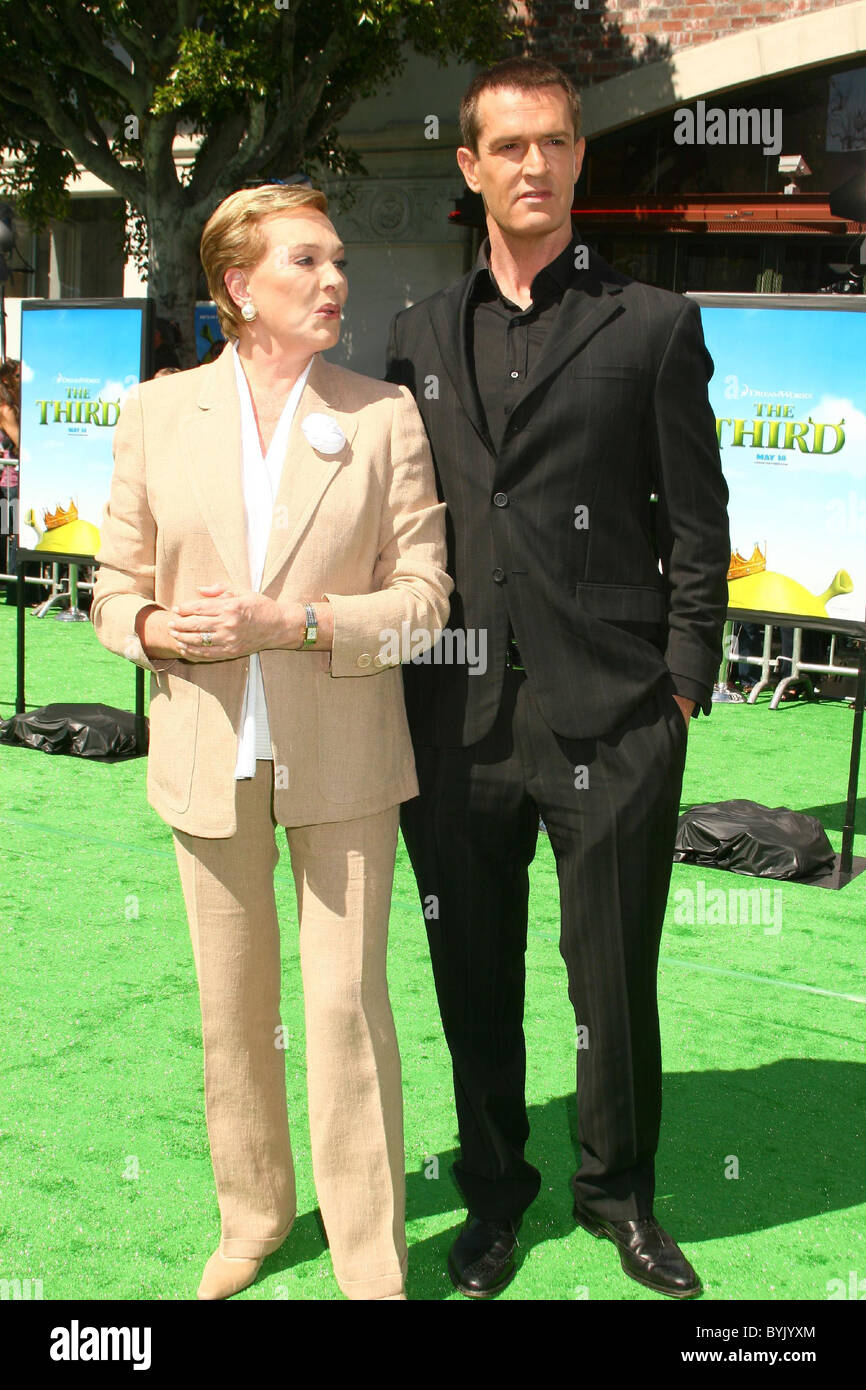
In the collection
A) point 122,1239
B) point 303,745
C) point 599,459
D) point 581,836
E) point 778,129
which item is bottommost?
point 122,1239

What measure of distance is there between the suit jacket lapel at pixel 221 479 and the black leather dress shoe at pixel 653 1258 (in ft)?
5.11

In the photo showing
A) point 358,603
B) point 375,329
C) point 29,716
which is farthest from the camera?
point 375,329

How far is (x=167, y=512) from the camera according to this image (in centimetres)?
262

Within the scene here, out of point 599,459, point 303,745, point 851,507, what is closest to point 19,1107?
point 303,745

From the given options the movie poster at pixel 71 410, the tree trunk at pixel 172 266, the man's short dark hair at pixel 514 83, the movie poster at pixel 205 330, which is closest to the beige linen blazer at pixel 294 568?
the man's short dark hair at pixel 514 83

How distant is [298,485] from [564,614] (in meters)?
0.57

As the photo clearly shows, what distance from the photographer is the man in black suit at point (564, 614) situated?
107 inches

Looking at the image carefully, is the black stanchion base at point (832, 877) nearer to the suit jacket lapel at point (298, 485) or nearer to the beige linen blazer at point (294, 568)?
the beige linen blazer at point (294, 568)

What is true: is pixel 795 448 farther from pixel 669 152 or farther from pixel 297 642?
pixel 669 152

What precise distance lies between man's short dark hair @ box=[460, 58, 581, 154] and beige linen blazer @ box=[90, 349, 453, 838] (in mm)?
539

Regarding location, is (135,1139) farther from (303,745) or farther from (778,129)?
(778,129)

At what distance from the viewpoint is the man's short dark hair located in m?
2.68
